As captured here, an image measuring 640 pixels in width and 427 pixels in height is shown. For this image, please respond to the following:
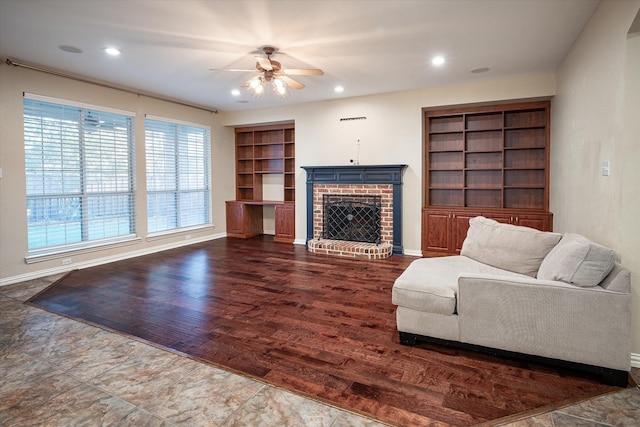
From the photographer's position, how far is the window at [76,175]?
465 centimetres

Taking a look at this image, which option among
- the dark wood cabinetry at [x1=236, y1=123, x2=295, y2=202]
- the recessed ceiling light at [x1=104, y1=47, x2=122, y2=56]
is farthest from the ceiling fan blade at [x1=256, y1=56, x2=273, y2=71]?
the dark wood cabinetry at [x1=236, y1=123, x2=295, y2=202]

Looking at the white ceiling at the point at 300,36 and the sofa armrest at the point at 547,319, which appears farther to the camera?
the white ceiling at the point at 300,36

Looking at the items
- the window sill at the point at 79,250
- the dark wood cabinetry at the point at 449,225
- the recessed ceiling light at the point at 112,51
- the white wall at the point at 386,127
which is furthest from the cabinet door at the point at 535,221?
the window sill at the point at 79,250

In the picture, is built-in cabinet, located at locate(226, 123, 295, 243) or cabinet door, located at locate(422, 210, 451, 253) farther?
built-in cabinet, located at locate(226, 123, 295, 243)

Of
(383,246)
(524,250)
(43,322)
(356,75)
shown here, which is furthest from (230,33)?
(383,246)

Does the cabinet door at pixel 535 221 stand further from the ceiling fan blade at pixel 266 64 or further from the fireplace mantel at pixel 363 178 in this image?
the ceiling fan blade at pixel 266 64

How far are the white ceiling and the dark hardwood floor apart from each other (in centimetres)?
273

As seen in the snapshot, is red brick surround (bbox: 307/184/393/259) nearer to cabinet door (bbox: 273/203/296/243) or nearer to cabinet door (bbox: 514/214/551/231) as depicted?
cabinet door (bbox: 273/203/296/243)

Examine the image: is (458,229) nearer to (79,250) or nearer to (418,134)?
(418,134)

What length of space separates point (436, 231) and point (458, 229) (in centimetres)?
34

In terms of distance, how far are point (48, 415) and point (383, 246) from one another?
468 centimetres

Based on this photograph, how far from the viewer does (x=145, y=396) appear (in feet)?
6.89

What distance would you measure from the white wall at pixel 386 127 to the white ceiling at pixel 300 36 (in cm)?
31

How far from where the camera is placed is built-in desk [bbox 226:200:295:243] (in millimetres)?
7145
